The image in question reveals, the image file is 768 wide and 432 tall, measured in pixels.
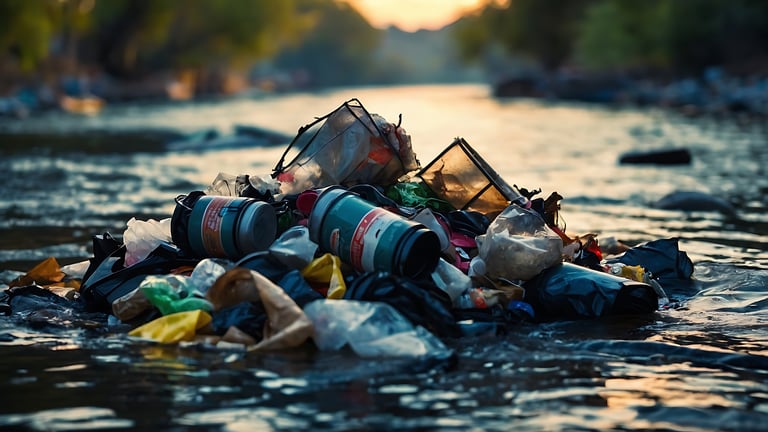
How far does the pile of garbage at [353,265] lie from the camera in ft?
16.9

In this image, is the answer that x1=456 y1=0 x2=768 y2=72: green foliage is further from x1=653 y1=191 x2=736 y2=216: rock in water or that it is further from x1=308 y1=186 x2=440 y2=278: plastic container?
x1=308 y1=186 x2=440 y2=278: plastic container

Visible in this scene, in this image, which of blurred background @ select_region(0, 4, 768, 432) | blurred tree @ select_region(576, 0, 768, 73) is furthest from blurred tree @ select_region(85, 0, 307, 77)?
blurred tree @ select_region(576, 0, 768, 73)

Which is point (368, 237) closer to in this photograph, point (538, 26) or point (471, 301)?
point (471, 301)

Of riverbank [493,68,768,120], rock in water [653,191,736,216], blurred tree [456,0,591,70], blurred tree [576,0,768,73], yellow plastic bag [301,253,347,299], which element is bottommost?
yellow plastic bag [301,253,347,299]

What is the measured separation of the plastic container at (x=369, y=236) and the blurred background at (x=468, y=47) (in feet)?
101

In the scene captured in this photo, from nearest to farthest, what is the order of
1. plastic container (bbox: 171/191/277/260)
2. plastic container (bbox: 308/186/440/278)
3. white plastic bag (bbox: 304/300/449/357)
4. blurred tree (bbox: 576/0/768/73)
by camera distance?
white plastic bag (bbox: 304/300/449/357) → plastic container (bbox: 308/186/440/278) → plastic container (bbox: 171/191/277/260) → blurred tree (bbox: 576/0/768/73)

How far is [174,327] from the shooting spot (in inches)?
205

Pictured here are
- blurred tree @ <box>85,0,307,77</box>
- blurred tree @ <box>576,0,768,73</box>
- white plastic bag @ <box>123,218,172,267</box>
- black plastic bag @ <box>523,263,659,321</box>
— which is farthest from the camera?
blurred tree @ <box>85,0,307,77</box>

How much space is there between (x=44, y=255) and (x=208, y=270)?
3.16 meters

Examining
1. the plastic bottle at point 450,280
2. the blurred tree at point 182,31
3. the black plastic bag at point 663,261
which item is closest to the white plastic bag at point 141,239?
the plastic bottle at point 450,280

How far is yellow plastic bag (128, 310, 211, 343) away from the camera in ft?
17.0

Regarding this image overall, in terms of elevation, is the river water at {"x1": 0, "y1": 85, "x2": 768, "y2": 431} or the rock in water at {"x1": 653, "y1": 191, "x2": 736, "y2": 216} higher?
the rock in water at {"x1": 653, "y1": 191, "x2": 736, "y2": 216}

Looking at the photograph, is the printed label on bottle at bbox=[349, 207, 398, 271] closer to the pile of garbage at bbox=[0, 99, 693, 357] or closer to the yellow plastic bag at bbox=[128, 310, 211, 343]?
the pile of garbage at bbox=[0, 99, 693, 357]

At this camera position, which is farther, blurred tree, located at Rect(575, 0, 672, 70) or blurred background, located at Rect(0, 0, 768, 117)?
blurred tree, located at Rect(575, 0, 672, 70)
